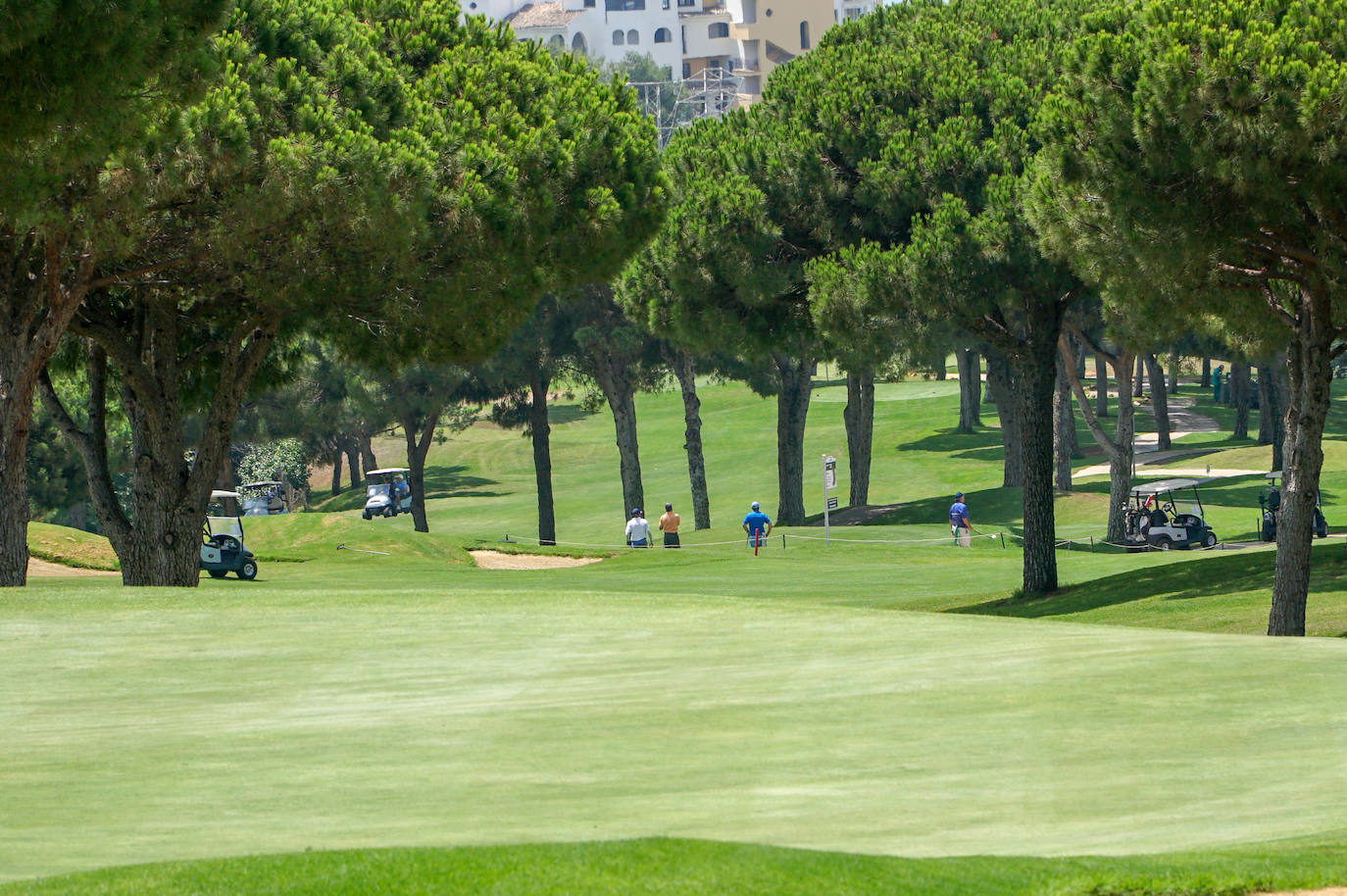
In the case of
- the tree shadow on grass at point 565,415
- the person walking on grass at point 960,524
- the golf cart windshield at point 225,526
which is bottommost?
the person walking on grass at point 960,524

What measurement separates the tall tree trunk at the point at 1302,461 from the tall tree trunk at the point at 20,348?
13.4 meters

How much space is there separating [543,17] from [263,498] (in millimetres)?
132860

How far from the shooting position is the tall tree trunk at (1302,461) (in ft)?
55.9

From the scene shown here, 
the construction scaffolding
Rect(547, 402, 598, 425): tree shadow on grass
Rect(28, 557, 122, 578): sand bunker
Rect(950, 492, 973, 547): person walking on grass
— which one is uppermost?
the construction scaffolding

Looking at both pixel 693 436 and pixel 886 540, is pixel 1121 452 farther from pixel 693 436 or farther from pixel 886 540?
pixel 693 436

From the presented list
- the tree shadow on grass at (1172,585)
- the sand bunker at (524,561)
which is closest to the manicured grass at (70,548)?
the sand bunker at (524,561)

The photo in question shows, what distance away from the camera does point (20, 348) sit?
18156 millimetres

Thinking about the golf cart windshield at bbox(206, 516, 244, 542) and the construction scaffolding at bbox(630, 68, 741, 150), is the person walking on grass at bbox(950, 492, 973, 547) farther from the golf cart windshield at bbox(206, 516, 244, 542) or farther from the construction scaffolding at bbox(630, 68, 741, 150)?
the construction scaffolding at bbox(630, 68, 741, 150)

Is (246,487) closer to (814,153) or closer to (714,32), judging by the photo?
(814,153)

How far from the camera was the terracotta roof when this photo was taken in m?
186

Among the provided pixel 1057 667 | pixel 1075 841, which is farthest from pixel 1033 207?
pixel 1075 841

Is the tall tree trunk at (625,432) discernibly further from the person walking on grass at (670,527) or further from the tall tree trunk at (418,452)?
the tall tree trunk at (418,452)

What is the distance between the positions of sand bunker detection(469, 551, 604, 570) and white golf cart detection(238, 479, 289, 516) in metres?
28.3

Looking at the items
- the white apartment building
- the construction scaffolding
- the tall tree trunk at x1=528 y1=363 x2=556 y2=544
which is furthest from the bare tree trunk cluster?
the white apartment building
